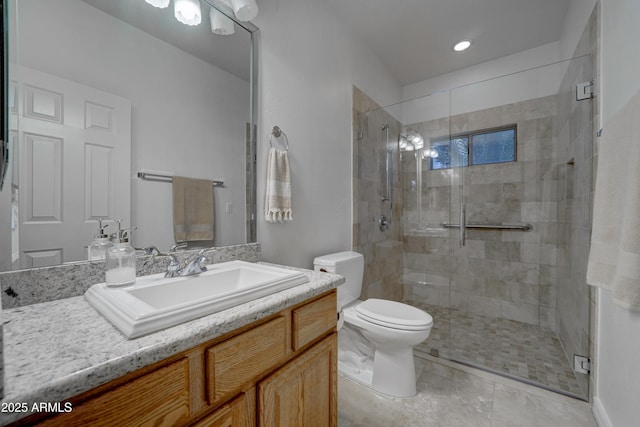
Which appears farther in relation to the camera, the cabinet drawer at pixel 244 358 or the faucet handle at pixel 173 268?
the faucet handle at pixel 173 268

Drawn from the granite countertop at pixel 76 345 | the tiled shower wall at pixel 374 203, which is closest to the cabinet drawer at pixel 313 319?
the granite countertop at pixel 76 345

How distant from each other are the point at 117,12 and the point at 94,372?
47.1 inches

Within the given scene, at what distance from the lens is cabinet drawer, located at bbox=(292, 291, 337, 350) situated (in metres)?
0.87

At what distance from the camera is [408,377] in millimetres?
1534

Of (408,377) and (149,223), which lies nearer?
(149,223)

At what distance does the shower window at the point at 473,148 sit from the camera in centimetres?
247

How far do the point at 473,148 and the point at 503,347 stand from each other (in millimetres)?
1755

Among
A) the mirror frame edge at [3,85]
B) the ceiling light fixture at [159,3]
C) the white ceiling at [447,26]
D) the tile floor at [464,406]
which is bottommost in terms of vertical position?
the tile floor at [464,406]

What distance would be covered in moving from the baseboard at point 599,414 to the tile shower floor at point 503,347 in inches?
4.7

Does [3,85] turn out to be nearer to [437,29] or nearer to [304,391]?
[304,391]

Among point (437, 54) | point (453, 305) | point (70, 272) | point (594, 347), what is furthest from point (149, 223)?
point (437, 54)

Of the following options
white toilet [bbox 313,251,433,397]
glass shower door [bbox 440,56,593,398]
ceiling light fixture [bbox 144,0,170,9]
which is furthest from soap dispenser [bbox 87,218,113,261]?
glass shower door [bbox 440,56,593,398]

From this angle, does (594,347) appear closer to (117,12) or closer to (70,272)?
(70,272)

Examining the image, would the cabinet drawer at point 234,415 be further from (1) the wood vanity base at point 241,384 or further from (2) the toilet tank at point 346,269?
(2) the toilet tank at point 346,269
